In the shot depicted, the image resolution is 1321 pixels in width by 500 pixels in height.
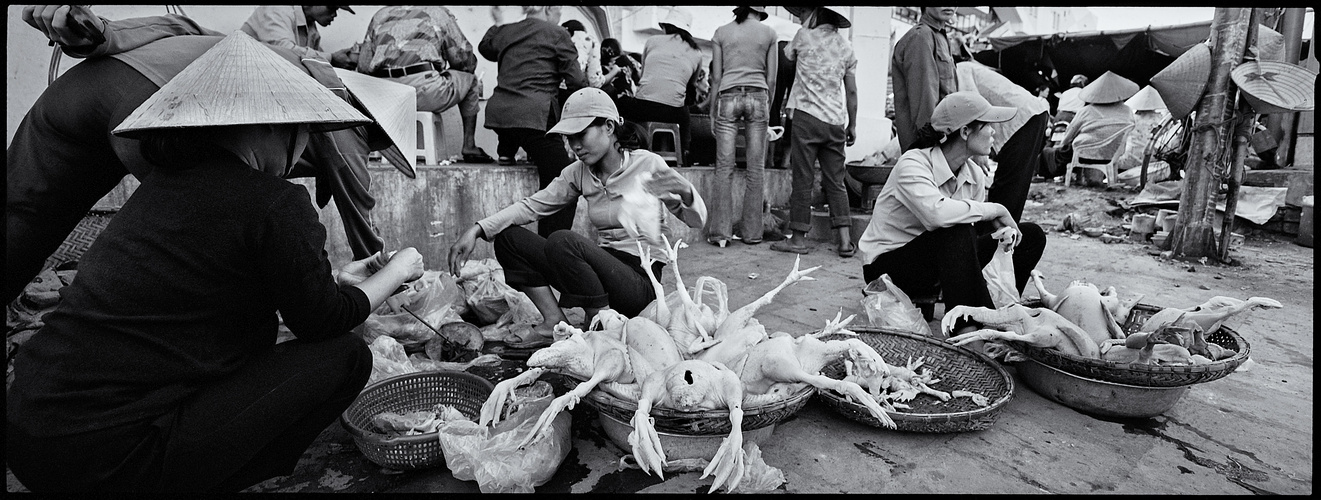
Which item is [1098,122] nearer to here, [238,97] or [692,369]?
[692,369]

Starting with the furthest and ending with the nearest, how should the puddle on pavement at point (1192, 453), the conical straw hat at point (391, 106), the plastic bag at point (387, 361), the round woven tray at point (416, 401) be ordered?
the conical straw hat at point (391, 106), the plastic bag at point (387, 361), the puddle on pavement at point (1192, 453), the round woven tray at point (416, 401)

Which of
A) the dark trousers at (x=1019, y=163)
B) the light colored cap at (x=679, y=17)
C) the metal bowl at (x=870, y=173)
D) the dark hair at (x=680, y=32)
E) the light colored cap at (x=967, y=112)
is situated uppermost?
the light colored cap at (x=679, y=17)

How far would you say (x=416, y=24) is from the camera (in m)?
4.41

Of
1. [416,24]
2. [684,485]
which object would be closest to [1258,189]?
[684,485]

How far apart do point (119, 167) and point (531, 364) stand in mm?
1776

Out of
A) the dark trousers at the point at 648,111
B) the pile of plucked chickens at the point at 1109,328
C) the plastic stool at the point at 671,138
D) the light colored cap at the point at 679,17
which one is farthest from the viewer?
the light colored cap at the point at 679,17

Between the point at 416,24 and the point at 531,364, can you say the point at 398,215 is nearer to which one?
the point at 416,24

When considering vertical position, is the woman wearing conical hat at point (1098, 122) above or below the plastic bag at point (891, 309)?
above

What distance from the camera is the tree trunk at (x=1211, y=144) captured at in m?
4.86

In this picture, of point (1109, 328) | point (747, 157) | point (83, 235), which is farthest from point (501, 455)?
point (747, 157)

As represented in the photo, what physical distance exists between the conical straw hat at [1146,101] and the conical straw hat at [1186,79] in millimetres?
5531

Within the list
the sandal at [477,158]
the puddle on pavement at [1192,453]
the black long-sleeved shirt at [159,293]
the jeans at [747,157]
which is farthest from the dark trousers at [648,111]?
the black long-sleeved shirt at [159,293]

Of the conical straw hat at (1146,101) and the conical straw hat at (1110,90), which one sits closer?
the conical straw hat at (1110,90)

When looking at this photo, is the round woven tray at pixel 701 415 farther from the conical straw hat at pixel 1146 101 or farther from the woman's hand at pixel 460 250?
the conical straw hat at pixel 1146 101
